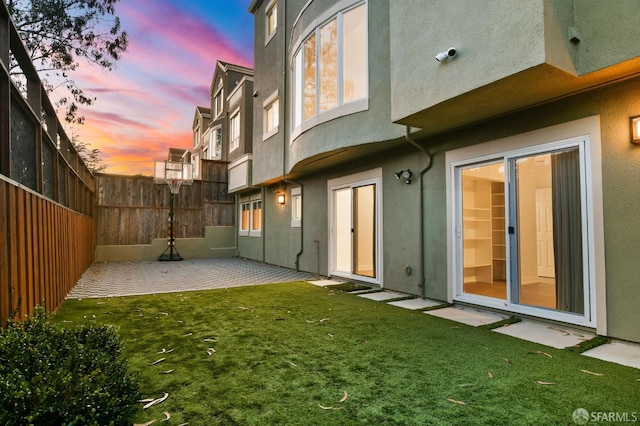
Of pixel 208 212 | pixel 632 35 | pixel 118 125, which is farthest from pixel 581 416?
pixel 118 125

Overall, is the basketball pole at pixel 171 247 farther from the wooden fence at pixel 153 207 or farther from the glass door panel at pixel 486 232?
the glass door panel at pixel 486 232

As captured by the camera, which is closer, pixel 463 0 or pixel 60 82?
pixel 463 0

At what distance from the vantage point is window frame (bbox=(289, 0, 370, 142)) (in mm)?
6277

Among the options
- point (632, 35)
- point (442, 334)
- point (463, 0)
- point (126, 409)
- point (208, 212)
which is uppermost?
A: point (463, 0)

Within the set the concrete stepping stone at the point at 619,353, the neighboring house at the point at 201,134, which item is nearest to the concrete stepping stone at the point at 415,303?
the concrete stepping stone at the point at 619,353

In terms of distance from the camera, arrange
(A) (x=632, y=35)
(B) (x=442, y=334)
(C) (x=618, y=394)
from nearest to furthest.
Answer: (C) (x=618, y=394)
(A) (x=632, y=35)
(B) (x=442, y=334)

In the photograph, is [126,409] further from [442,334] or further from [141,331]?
[442,334]

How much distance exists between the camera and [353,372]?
2848 mm

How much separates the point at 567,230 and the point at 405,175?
274cm

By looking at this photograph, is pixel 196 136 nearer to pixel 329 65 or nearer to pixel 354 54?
pixel 329 65

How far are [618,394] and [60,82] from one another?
1703 cm

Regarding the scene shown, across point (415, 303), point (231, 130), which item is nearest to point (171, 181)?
point (231, 130)

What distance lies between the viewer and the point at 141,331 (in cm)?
405

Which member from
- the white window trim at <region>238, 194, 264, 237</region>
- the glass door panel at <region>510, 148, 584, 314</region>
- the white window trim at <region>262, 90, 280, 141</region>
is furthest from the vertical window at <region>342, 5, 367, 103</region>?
the white window trim at <region>238, 194, 264, 237</region>
